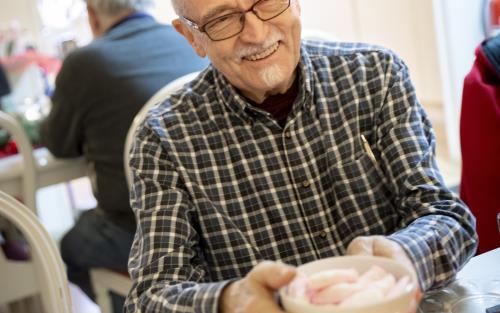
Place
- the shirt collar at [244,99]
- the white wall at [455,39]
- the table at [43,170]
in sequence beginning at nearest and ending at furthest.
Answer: the shirt collar at [244,99] < the table at [43,170] < the white wall at [455,39]

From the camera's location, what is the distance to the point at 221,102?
1.32 metres

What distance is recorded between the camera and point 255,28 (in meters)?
1.21

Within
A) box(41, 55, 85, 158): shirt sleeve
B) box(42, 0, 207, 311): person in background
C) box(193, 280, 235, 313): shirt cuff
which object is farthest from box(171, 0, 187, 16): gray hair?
box(41, 55, 85, 158): shirt sleeve

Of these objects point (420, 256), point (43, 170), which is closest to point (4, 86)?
point (43, 170)

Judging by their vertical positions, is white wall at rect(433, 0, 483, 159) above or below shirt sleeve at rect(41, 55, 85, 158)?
below

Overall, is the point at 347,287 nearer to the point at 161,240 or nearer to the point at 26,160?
the point at 161,240

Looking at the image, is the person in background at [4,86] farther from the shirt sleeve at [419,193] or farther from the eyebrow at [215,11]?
the shirt sleeve at [419,193]

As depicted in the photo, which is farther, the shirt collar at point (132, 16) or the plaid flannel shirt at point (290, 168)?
the shirt collar at point (132, 16)

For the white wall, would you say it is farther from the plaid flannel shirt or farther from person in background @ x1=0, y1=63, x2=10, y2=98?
the plaid flannel shirt

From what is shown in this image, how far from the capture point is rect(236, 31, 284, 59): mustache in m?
1.21

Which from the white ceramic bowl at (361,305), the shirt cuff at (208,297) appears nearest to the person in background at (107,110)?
the shirt cuff at (208,297)

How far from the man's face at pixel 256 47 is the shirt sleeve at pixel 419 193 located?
0.66 ft

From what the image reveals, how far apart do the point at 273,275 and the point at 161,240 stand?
0.43 metres

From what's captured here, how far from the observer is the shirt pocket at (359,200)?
1.27 metres
